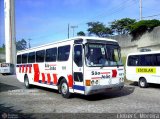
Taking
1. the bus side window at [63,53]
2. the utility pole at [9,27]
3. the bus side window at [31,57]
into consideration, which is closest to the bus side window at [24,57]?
the bus side window at [31,57]

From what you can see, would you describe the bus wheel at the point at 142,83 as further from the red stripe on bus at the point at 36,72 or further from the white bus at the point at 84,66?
the red stripe on bus at the point at 36,72

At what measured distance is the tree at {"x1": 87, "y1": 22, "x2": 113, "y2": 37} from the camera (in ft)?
194

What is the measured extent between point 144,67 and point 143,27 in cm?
1902

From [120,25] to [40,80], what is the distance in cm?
3947

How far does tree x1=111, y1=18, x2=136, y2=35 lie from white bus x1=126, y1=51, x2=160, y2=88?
106ft

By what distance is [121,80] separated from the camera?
41.5ft

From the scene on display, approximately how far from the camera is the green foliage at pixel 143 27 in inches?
1325

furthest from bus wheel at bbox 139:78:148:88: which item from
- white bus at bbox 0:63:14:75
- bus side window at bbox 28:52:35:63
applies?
white bus at bbox 0:63:14:75

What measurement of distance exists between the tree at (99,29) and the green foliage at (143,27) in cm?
2234

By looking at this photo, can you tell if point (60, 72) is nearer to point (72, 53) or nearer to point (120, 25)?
point (72, 53)

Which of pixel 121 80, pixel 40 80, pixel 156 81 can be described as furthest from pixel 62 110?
pixel 156 81

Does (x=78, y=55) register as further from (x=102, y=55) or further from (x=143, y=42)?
(x=143, y=42)

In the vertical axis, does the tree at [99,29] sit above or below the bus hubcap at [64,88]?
above

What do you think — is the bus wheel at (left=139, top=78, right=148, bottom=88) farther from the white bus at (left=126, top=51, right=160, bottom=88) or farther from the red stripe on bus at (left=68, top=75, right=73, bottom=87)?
the red stripe on bus at (left=68, top=75, right=73, bottom=87)
